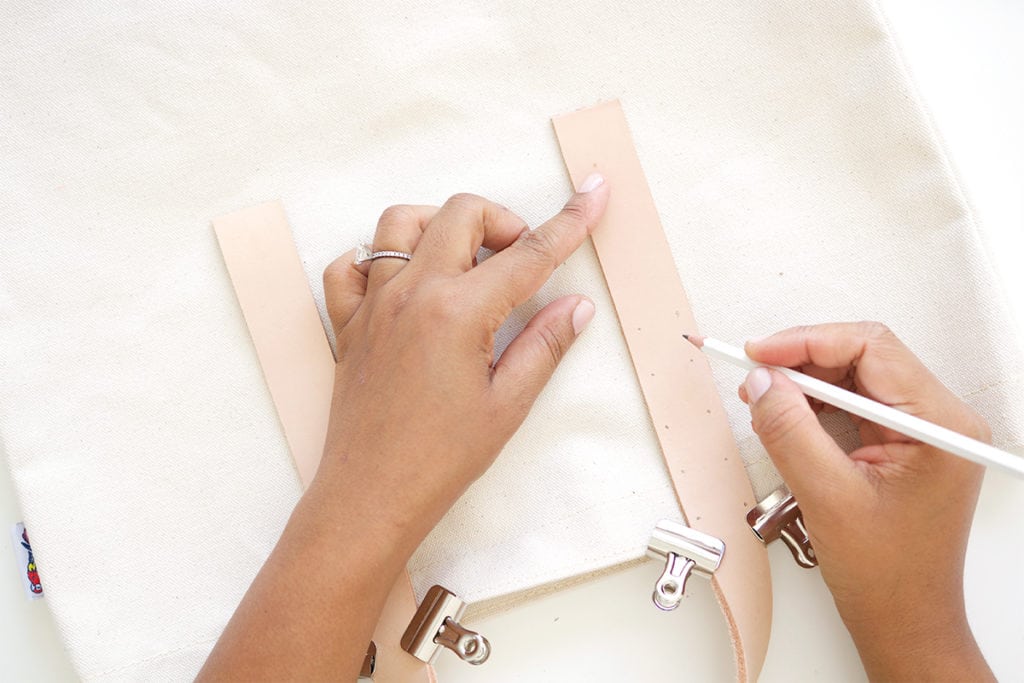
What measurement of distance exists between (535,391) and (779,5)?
48cm

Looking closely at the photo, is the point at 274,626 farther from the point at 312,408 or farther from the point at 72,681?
the point at 72,681

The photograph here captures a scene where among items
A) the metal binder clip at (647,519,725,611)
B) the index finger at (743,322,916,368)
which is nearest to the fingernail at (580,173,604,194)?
the index finger at (743,322,916,368)

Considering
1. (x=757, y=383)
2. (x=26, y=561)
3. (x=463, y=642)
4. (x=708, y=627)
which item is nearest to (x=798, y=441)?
(x=757, y=383)

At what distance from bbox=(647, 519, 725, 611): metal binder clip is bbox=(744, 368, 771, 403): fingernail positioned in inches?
6.4

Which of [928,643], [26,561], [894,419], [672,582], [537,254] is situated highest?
[537,254]

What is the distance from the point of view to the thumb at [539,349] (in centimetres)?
75

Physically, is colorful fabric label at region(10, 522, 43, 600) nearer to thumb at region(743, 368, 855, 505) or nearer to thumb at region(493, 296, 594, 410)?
thumb at region(493, 296, 594, 410)

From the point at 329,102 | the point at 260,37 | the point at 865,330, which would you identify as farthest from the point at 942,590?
the point at 260,37

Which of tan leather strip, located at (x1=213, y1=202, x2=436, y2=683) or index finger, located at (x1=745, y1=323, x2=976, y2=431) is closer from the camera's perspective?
index finger, located at (x1=745, y1=323, x2=976, y2=431)

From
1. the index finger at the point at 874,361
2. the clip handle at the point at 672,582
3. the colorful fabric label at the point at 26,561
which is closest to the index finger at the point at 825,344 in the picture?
the index finger at the point at 874,361

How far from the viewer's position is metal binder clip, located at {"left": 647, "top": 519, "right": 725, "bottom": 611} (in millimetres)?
759

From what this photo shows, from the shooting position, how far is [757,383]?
2.31ft

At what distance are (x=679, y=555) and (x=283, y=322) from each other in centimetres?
48

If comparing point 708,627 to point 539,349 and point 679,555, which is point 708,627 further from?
point 539,349
